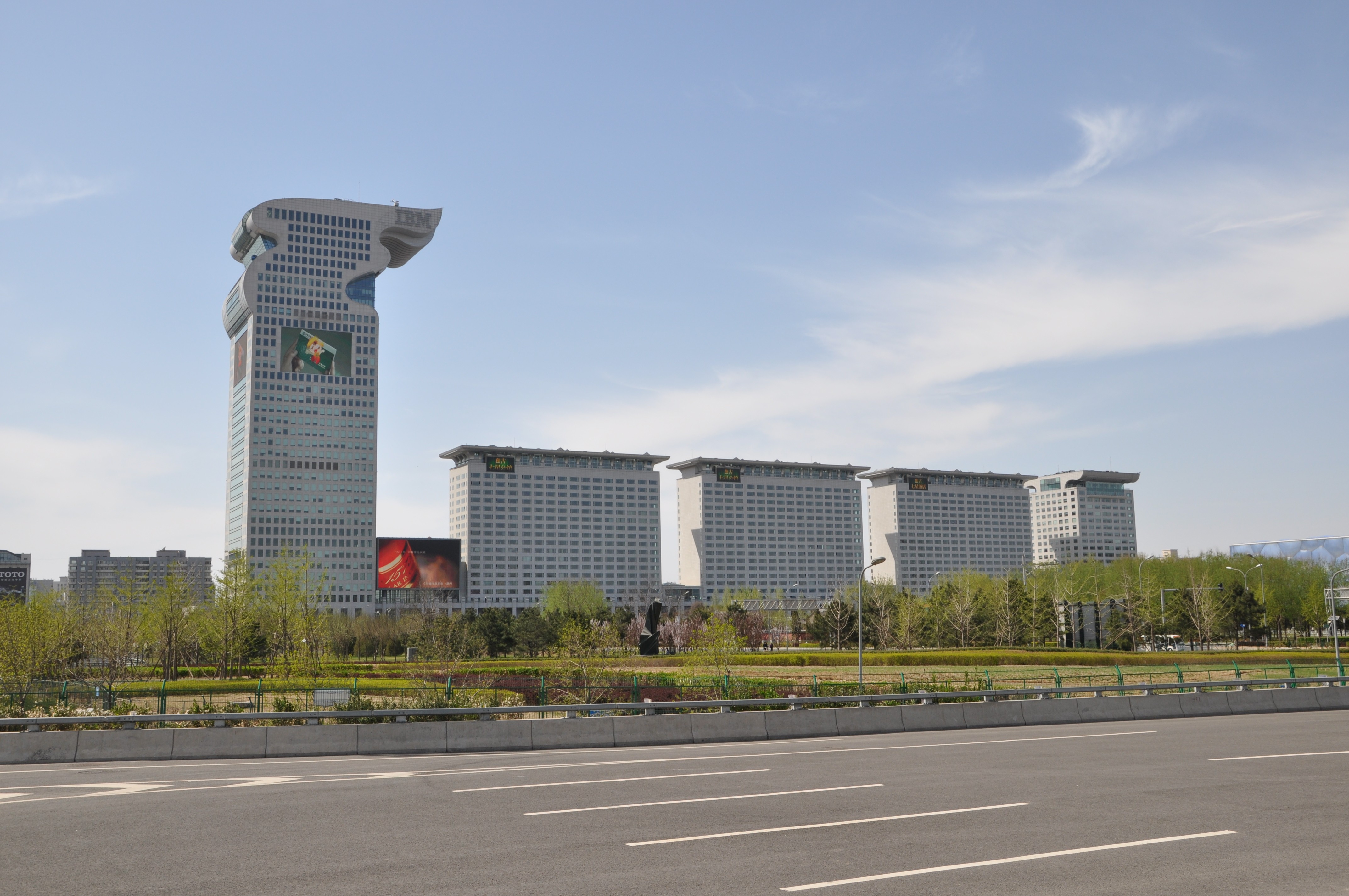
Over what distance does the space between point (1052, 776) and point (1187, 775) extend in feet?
7.02

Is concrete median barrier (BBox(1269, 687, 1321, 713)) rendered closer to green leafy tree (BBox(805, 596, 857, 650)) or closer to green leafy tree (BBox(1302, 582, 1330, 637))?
green leafy tree (BBox(805, 596, 857, 650))

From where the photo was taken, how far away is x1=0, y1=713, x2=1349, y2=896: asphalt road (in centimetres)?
945

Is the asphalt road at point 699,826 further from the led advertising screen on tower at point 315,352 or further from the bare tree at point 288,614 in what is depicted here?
the led advertising screen on tower at point 315,352

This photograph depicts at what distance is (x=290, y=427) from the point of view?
7456 inches

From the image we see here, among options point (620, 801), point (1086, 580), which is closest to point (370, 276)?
point (1086, 580)

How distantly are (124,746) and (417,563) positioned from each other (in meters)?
153

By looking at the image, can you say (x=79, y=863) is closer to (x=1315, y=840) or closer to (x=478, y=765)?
(x=478, y=765)

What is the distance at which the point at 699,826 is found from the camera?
40.2ft

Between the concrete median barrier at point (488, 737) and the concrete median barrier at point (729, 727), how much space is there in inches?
176

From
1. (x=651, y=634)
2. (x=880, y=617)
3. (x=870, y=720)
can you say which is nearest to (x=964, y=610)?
(x=880, y=617)

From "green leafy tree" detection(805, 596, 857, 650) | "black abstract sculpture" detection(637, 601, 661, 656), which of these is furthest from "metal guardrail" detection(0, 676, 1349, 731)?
"green leafy tree" detection(805, 596, 857, 650)

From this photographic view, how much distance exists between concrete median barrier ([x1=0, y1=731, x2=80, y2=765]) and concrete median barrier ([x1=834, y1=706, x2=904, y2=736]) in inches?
746

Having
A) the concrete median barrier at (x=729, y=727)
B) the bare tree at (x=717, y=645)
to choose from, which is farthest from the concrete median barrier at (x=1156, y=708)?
the bare tree at (x=717, y=645)

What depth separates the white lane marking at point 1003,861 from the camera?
9227mm
